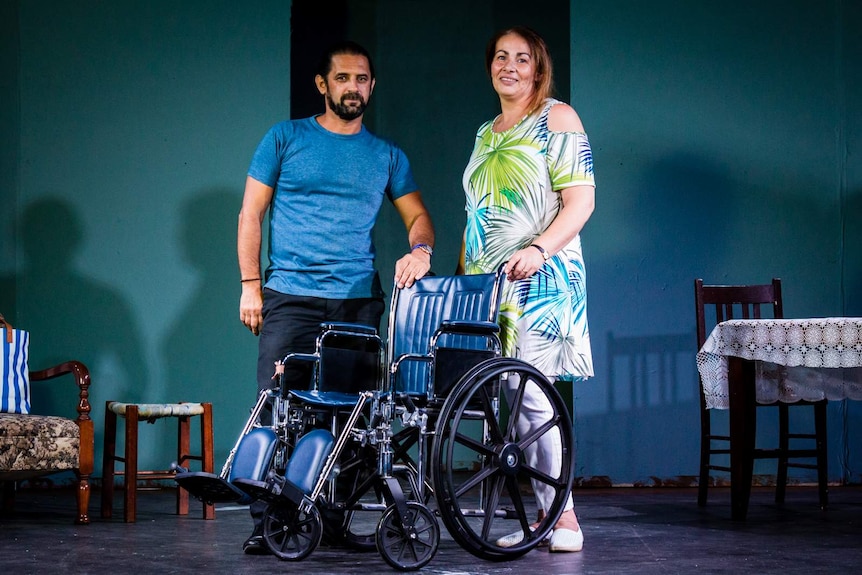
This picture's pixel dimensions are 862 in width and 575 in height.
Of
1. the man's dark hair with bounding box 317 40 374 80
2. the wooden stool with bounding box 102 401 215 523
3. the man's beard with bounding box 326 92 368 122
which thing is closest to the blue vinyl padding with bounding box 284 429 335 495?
the man's beard with bounding box 326 92 368 122

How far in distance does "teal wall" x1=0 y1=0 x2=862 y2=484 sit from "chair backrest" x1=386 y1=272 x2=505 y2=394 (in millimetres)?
2195

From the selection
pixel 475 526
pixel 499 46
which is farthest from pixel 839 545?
pixel 499 46

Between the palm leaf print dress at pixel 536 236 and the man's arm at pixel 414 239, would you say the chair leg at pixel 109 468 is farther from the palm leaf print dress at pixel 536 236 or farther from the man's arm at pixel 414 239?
the palm leaf print dress at pixel 536 236

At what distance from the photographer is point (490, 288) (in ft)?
9.61

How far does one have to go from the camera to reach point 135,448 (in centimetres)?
399

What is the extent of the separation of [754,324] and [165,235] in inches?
114

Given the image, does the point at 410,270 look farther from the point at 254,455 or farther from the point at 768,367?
the point at 768,367

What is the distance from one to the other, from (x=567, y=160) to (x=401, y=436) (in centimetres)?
96

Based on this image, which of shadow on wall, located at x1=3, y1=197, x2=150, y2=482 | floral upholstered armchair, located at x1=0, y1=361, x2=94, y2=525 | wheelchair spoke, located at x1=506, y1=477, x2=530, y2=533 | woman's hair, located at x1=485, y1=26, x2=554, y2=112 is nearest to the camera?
wheelchair spoke, located at x1=506, y1=477, x2=530, y2=533

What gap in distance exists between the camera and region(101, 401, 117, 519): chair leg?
3986 millimetres

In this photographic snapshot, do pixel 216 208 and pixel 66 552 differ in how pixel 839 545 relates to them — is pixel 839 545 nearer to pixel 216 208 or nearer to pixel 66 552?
pixel 66 552

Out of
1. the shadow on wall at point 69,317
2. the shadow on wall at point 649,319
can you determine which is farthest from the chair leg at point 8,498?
the shadow on wall at point 649,319

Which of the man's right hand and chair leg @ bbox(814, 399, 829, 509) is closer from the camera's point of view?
the man's right hand

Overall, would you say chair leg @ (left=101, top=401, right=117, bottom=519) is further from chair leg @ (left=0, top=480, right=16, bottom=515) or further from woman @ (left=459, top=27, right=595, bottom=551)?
woman @ (left=459, top=27, right=595, bottom=551)
